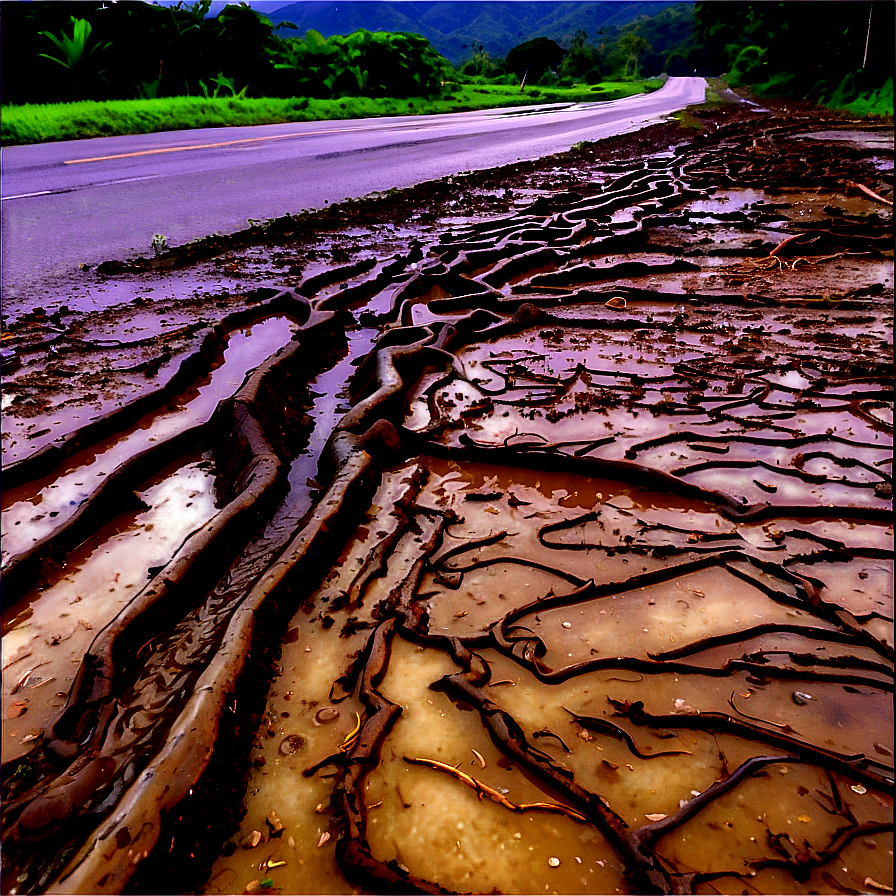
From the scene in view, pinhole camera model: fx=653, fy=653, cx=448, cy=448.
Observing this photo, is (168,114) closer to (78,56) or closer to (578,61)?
(78,56)

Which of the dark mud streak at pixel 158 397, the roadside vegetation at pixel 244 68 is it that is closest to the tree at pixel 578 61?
the roadside vegetation at pixel 244 68

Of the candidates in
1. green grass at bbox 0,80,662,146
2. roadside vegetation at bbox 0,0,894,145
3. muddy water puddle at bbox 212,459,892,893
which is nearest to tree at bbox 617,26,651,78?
roadside vegetation at bbox 0,0,894,145

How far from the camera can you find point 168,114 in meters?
17.1

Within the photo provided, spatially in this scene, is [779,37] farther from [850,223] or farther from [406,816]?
[406,816]

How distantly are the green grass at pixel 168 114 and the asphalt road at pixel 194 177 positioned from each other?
73cm

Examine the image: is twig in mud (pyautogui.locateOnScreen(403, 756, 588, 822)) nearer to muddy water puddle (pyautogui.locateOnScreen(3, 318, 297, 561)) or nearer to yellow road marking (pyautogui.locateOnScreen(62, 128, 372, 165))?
muddy water puddle (pyautogui.locateOnScreen(3, 318, 297, 561))

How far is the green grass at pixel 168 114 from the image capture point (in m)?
14.3

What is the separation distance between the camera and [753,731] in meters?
1.64

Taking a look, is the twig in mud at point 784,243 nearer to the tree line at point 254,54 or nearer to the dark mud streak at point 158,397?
the dark mud streak at point 158,397

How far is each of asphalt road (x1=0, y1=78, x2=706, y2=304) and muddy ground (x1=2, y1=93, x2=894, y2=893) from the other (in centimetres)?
241

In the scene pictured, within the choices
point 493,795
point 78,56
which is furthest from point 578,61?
point 493,795

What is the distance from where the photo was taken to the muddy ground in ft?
4.65

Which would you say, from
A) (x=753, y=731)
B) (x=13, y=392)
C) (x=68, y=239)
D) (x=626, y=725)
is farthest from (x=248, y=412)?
(x=68, y=239)

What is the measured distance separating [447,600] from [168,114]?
1900 centimetres
